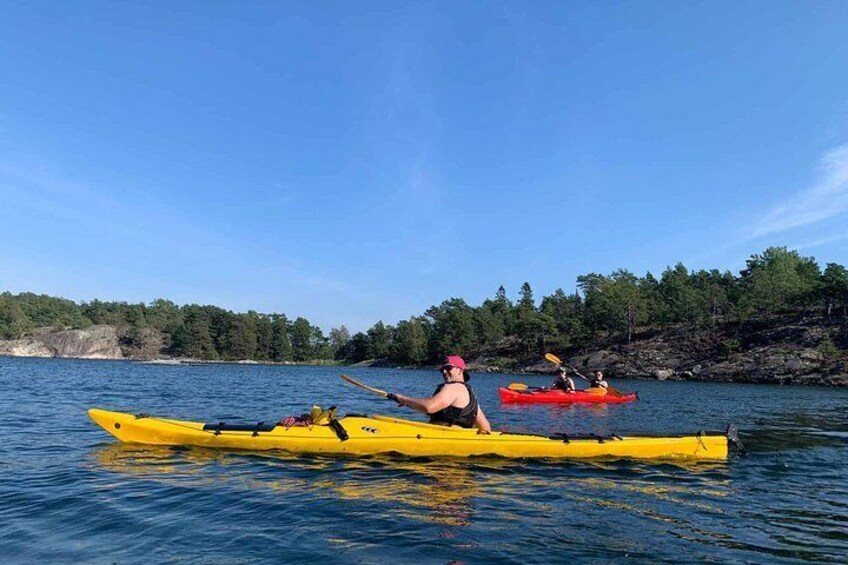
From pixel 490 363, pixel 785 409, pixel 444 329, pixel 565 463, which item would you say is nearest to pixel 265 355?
pixel 444 329

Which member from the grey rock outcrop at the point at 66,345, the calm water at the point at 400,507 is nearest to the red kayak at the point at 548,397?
the calm water at the point at 400,507

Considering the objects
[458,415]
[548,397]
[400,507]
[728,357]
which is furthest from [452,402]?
[728,357]

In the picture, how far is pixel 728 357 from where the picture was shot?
65.8 m

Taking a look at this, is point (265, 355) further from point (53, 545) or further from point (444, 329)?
point (53, 545)

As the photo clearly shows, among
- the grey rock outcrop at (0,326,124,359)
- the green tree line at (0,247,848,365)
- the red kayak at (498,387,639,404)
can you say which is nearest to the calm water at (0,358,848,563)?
the red kayak at (498,387,639,404)

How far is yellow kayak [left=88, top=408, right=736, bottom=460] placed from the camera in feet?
34.4

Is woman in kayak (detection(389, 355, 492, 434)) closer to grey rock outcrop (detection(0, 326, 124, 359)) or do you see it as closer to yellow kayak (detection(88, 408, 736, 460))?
yellow kayak (detection(88, 408, 736, 460))

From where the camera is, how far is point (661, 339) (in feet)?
265

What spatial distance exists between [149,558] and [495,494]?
4417mm

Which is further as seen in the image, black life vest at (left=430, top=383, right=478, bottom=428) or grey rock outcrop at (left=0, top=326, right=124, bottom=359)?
grey rock outcrop at (left=0, top=326, right=124, bottom=359)

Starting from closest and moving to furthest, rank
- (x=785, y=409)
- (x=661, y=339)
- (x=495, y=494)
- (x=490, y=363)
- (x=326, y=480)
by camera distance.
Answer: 1. (x=495, y=494)
2. (x=326, y=480)
3. (x=785, y=409)
4. (x=661, y=339)
5. (x=490, y=363)

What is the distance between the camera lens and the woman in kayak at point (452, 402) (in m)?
10.5

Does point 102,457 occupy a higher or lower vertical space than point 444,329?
lower

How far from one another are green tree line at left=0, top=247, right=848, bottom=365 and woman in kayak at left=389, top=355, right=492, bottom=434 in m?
71.5
